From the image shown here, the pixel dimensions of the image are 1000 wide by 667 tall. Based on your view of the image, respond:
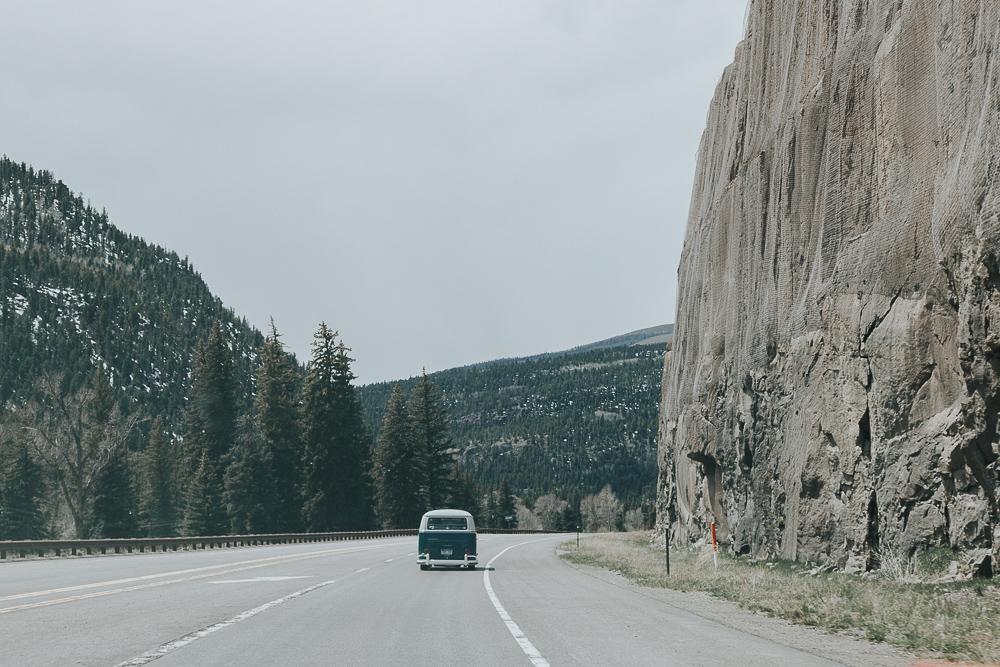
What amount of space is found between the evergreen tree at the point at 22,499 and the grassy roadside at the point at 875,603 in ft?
261

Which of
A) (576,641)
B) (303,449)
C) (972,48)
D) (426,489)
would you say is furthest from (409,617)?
(426,489)

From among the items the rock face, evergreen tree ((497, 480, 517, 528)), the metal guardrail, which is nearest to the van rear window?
the rock face

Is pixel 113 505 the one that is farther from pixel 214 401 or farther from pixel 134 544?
pixel 134 544

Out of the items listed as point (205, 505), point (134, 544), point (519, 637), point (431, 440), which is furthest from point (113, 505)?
point (519, 637)

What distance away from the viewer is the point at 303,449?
83.8m

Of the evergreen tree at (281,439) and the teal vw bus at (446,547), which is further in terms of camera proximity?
the evergreen tree at (281,439)

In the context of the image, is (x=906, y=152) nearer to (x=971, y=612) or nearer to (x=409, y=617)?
(x=971, y=612)

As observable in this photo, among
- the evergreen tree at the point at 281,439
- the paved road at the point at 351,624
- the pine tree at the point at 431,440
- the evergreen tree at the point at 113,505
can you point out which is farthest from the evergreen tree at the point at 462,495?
the paved road at the point at 351,624

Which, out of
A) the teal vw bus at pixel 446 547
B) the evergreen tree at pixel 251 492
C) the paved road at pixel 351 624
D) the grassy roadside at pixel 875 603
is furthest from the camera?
the evergreen tree at pixel 251 492

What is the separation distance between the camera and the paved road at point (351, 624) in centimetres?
1073

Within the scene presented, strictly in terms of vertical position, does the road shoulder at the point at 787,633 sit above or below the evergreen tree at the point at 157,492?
below

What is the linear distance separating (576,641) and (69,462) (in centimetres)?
6197

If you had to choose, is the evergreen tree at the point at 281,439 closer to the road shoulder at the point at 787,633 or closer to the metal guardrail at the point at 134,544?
the metal guardrail at the point at 134,544

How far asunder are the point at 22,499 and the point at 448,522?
7264 cm
